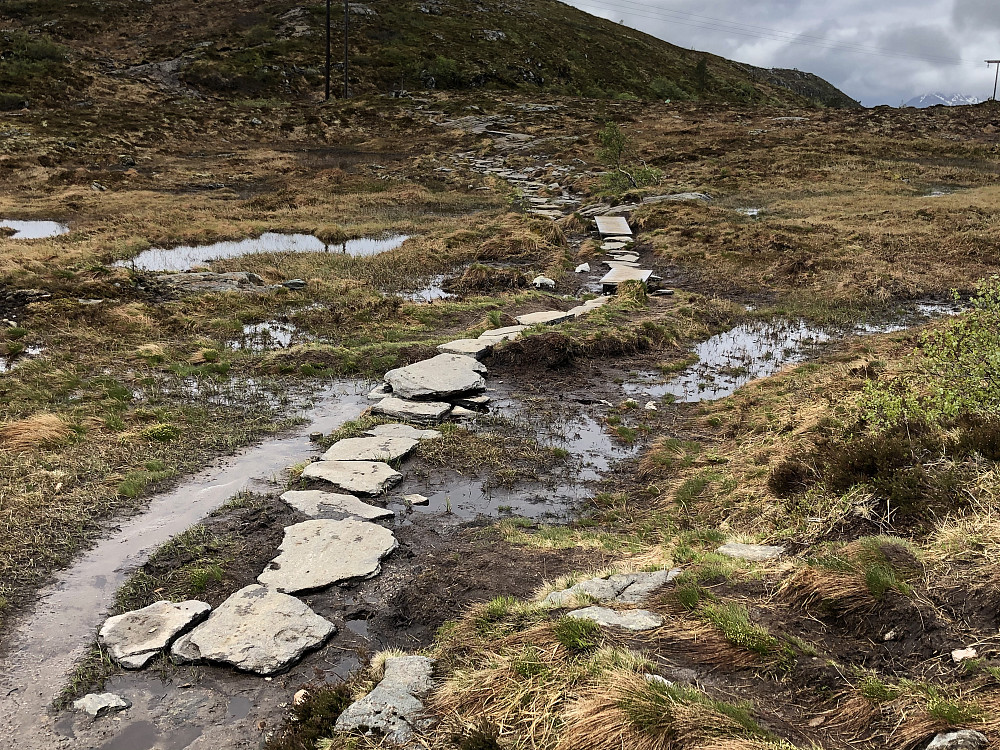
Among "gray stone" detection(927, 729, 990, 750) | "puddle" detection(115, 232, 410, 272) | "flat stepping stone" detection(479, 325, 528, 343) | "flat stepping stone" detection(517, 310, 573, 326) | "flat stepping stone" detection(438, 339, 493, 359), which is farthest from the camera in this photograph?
"puddle" detection(115, 232, 410, 272)

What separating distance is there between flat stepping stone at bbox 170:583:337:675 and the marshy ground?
0.16 m

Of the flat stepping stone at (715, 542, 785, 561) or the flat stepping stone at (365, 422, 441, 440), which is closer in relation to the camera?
the flat stepping stone at (715, 542, 785, 561)

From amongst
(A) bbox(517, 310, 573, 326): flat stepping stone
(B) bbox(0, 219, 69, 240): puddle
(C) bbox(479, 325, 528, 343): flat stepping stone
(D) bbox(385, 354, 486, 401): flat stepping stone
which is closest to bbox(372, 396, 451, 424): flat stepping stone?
(D) bbox(385, 354, 486, 401): flat stepping stone

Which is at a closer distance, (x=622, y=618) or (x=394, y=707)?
(x=394, y=707)

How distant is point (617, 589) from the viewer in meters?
5.48

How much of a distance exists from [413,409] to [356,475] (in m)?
2.30

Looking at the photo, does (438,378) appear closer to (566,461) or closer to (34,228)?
(566,461)

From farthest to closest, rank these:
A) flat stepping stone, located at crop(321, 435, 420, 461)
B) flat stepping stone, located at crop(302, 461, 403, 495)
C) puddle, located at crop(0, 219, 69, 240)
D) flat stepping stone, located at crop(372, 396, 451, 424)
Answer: puddle, located at crop(0, 219, 69, 240) → flat stepping stone, located at crop(372, 396, 451, 424) → flat stepping stone, located at crop(321, 435, 420, 461) → flat stepping stone, located at crop(302, 461, 403, 495)

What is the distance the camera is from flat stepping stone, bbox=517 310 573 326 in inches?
577

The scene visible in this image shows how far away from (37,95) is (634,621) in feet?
210

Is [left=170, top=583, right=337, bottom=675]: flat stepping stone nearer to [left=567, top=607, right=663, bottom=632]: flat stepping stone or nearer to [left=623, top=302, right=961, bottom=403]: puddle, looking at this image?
[left=567, top=607, right=663, bottom=632]: flat stepping stone

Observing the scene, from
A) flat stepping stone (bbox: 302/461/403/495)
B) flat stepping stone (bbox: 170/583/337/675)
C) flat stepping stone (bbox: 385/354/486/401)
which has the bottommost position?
flat stepping stone (bbox: 170/583/337/675)

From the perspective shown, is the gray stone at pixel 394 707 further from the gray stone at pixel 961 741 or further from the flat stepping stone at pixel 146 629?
the gray stone at pixel 961 741

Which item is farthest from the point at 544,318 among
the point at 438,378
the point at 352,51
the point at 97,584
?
the point at 352,51
